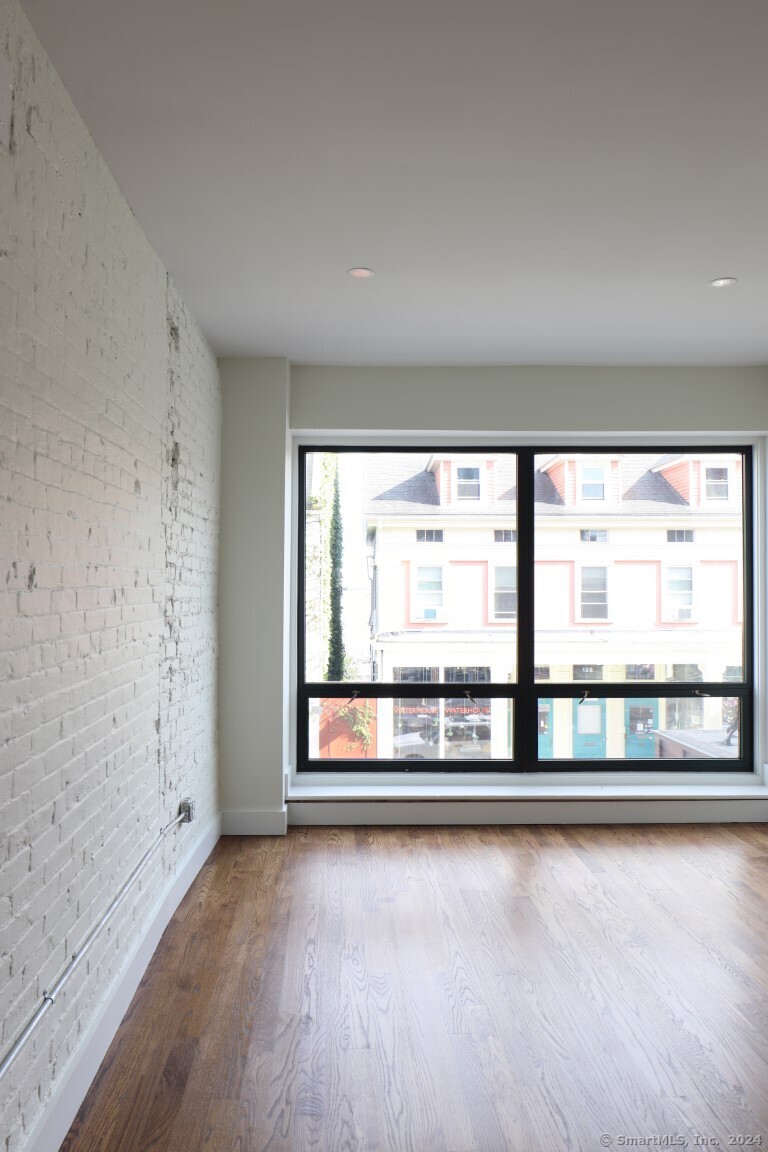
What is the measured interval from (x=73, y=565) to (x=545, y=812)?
11.4ft

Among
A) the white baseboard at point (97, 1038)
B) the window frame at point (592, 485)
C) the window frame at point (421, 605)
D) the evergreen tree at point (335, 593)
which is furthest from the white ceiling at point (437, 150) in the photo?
the white baseboard at point (97, 1038)

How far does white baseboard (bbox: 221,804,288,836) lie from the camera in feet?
15.0

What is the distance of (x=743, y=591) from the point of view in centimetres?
516

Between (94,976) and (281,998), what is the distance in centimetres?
67

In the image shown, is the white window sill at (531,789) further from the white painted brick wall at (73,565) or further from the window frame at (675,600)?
the white painted brick wall at (73,565)

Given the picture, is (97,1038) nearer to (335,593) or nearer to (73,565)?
(73,565)

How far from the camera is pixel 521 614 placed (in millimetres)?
5105

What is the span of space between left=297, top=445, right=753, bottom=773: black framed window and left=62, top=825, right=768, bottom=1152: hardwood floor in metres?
0.98

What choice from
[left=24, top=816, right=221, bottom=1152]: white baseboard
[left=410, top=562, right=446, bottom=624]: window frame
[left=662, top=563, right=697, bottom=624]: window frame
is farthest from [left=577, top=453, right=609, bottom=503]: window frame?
[left=24, top=816, right=221, bottom=1152]: white baseboard

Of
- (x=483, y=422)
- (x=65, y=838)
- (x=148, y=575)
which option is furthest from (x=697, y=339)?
(x=65, y=838)

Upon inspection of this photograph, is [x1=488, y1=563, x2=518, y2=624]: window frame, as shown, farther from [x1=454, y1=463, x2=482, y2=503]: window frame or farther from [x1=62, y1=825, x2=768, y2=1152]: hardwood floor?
[x1=62, y1=825, x2=768, y2=1152]: hardwood floor

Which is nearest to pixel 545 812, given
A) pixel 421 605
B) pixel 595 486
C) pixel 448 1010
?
pixel 421 605

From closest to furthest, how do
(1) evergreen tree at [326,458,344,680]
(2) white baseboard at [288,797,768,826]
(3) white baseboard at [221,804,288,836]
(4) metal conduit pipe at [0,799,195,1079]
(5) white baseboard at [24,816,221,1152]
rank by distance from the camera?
1. (4) metal conduit pipe at [0,799,195,1079]
2. (5) white baseboard at [24,816,221,1152]
3. (3) white baseboard at [221,804,288,836]
4. (2) white baseboard at [288,797,768,826]
5. (1) evergreen tree at [326,458,344,680]

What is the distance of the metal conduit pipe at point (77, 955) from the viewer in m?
1.80
